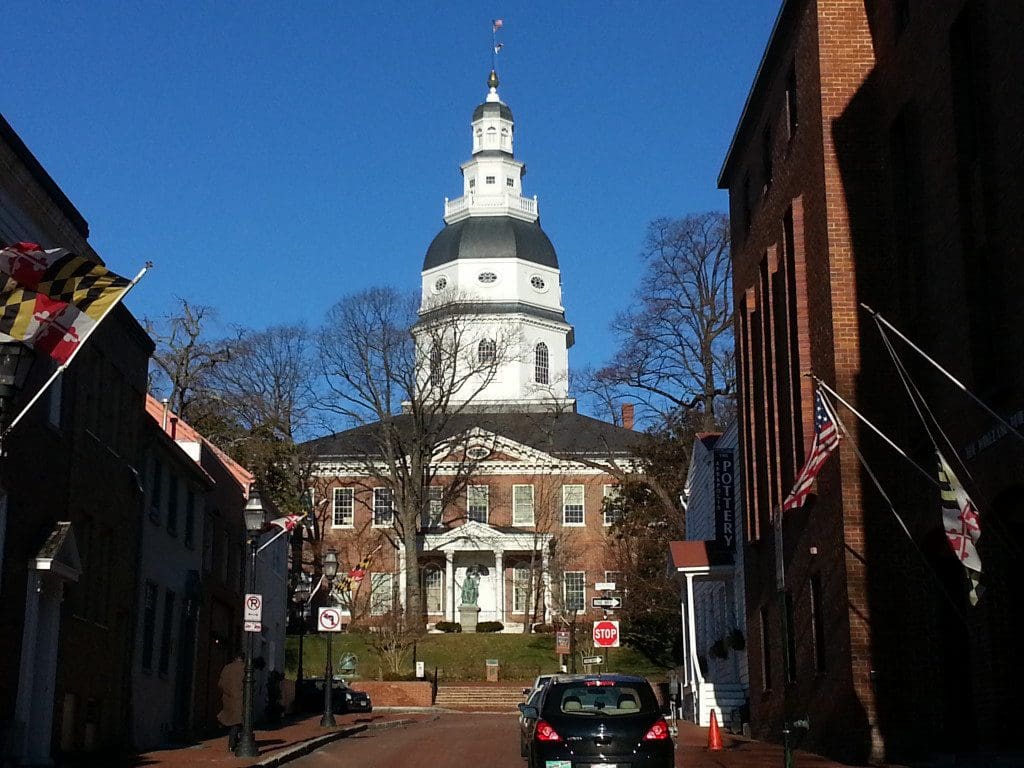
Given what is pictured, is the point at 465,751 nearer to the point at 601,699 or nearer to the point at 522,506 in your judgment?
the point at 601,699

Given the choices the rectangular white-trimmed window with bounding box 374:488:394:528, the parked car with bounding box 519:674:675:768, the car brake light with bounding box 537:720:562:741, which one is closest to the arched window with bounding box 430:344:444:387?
the rectangular white-trimmed window with bounding box 374:488:394:528

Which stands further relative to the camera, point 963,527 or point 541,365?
point 541,365

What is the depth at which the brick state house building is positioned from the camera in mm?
73938

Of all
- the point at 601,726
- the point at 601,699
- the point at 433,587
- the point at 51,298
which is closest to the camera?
the point at 51,298

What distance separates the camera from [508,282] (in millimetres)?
88062

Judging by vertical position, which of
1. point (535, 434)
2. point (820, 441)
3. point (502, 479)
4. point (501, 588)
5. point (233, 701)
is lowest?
point (233, 701)

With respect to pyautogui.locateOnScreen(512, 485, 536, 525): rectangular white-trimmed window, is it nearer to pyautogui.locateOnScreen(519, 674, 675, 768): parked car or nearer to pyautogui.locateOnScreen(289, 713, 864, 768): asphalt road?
pyautogui.locateOnScreen(289, 713, 864, 768): asphalt road

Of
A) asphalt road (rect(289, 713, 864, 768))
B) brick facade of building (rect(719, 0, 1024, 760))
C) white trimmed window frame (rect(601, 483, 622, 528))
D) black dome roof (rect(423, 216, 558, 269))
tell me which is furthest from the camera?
black dome roof (rect(423, 216, 558, 269))

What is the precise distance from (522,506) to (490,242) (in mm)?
18670

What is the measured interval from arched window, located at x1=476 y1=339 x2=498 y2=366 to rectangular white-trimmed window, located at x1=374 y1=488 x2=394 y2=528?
860 centimetres

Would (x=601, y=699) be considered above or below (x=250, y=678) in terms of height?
below

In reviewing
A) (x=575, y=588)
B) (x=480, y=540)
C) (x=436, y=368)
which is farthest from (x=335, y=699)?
(x=575, y=588)

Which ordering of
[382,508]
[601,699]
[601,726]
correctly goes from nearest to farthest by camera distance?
Result: [601,726]
[601,699]
[382,508]

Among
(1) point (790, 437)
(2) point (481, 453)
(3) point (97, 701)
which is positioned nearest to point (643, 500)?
(2) point (481, 453)
